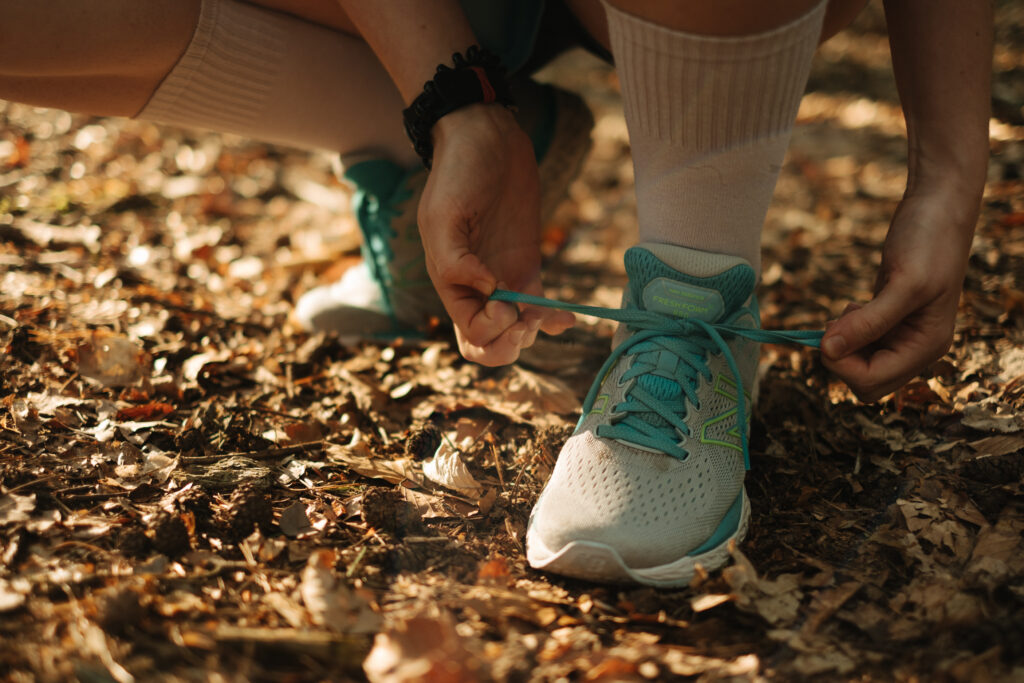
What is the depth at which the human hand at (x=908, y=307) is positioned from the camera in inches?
51.5

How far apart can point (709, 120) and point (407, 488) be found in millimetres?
928

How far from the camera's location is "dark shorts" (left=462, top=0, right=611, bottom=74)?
72.9 inches

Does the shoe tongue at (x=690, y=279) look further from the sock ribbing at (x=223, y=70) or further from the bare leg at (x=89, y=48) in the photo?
the bare leg at (x=89, y=48)

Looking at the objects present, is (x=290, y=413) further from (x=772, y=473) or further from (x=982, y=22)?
(x=982, y=22)

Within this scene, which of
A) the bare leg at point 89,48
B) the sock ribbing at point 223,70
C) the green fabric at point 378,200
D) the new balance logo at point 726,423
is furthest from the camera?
the green fabric at point 378,200

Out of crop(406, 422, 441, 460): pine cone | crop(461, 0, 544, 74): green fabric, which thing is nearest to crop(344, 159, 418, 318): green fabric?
crop(461, 0, 544, 74): green fabric

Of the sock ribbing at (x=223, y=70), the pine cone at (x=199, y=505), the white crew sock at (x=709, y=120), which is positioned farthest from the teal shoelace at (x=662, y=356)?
the sock ribbing at (x=223, y=70)

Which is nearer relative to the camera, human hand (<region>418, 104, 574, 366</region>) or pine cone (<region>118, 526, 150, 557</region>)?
pine cone (<region>118, 526, 150, 557</region>)

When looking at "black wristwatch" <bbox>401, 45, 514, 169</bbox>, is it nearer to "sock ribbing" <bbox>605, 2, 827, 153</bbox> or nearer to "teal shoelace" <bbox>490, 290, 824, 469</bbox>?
"sock ribbing" <bbox>605, 2, 827, 153</bbox>

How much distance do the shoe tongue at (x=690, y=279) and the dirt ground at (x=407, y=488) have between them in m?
0.39

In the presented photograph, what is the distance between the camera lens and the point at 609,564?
1224mm

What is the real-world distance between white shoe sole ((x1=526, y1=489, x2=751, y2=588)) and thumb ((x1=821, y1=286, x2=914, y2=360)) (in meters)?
0.40

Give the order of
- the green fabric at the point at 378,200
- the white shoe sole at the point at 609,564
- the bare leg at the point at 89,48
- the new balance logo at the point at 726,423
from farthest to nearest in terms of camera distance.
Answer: the green fabric at the point at 378,200 < the bare leg at the point at 89,48 < the new balance logo at the point at 726,423 < the white shoe sole at the point at 609,564

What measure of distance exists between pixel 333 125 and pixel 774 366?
4.52 ft
